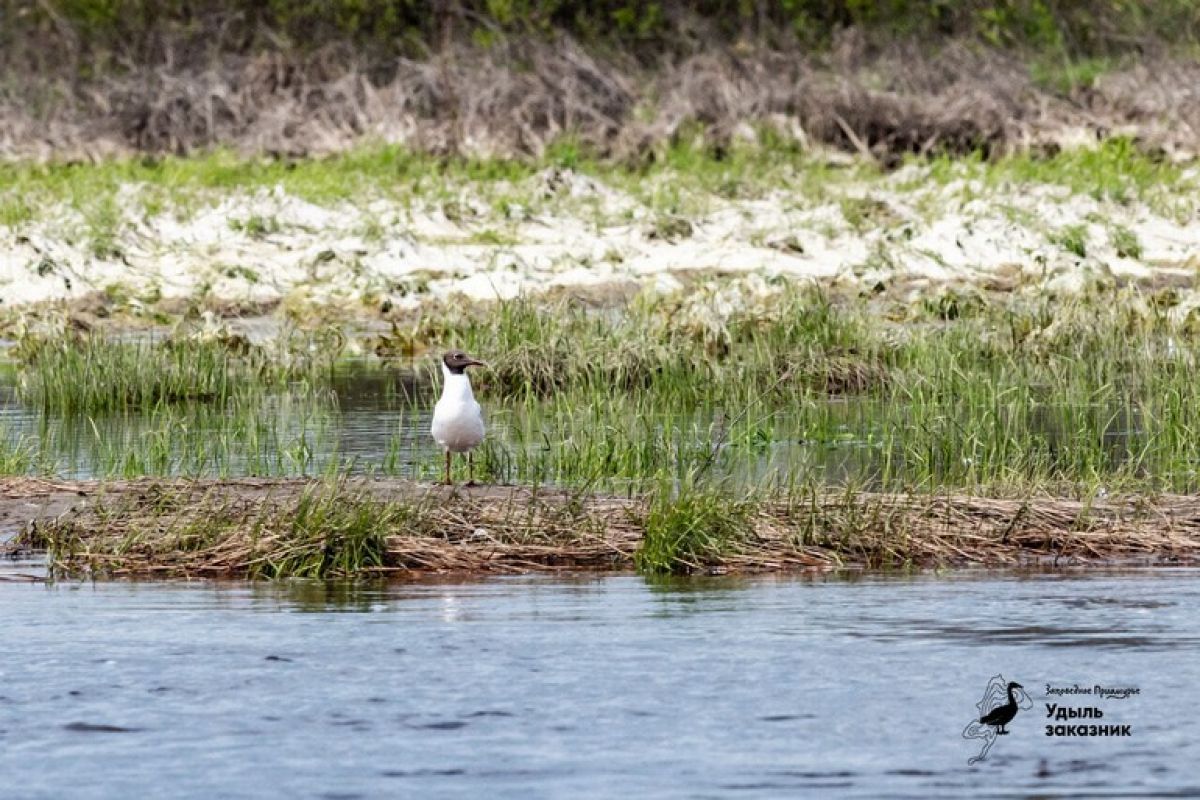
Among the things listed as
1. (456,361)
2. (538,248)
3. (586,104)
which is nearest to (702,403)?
(456,361)

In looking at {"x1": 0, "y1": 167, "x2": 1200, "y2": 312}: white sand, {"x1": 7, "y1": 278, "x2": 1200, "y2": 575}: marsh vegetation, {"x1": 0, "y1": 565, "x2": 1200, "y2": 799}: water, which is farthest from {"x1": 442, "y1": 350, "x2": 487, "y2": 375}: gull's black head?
{"x1": 0, "y1": 167, "x2": 1200, "y2": 312}: white sand

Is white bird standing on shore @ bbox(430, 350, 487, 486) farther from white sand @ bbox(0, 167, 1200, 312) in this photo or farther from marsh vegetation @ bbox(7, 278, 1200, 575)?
white sand @ bbox(0, 167, 1200, 312)

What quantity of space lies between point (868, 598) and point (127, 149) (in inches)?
850

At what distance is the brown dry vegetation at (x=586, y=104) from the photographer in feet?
91.6

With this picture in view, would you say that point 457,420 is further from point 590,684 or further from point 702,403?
point 702,403

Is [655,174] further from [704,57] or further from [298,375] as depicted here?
[298,375]

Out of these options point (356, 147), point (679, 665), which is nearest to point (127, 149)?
point (356, 147)

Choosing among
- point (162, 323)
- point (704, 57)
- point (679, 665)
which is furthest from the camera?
point (704, 57)

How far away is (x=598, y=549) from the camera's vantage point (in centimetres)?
969

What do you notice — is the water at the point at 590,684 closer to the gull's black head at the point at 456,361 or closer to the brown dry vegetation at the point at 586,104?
the gull's black head at the point at 456,361

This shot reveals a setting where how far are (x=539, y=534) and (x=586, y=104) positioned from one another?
19.3 metres

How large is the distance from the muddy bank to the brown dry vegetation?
17584mm

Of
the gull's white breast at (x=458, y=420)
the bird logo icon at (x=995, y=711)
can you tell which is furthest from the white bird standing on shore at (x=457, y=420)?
the bird logo icon at (x=995, y=711)

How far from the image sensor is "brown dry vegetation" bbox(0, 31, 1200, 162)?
91.6ft
